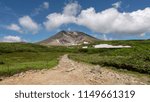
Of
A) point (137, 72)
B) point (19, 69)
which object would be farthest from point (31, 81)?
point (137, 72)

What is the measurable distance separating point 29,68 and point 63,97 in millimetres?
30669

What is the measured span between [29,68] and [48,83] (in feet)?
59.2

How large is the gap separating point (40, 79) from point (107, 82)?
9143 millimetres

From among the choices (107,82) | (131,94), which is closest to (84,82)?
(107,82)

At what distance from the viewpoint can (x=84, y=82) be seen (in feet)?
113

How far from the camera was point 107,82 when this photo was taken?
3506 centimetres

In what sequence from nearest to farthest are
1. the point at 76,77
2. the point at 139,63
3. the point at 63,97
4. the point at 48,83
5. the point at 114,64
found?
the point at 63,97, the point at 48,83, the point at 76,77, the point at 139,63, the point at 114,64

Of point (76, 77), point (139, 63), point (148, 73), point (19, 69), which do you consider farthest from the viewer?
point (139, 63)

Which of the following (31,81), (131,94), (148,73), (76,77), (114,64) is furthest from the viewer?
(114,64)

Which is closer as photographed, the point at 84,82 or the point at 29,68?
the point at 84,82

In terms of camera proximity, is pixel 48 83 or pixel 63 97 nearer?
pixel 63 97

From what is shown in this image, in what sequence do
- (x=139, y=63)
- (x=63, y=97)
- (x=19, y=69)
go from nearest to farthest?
(x=63, y=97)
(x=19, y=69)
(x=139, y=63)

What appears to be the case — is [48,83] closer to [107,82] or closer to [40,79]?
[40,79]

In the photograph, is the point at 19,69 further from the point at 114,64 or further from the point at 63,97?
the point at 63,97
